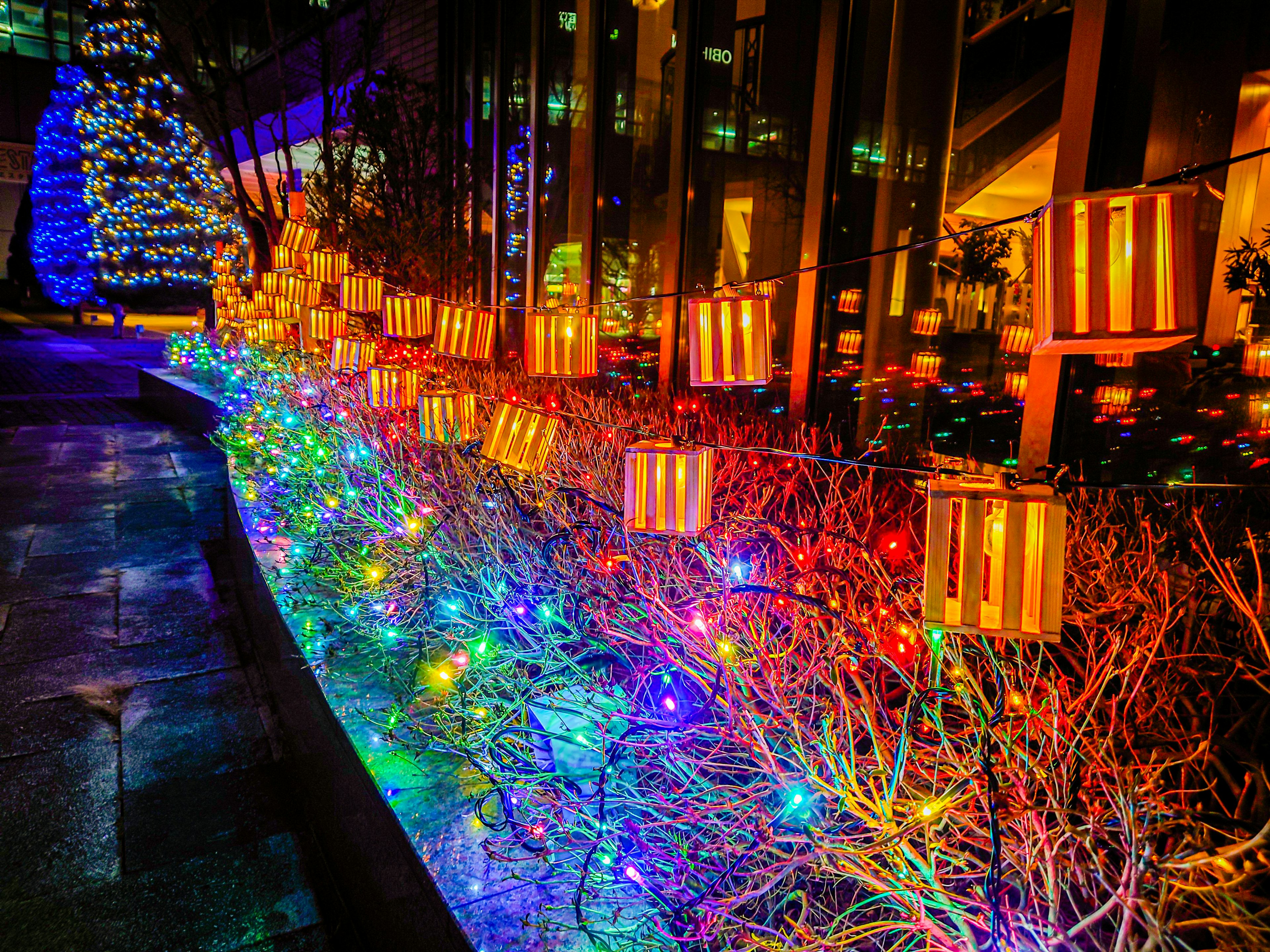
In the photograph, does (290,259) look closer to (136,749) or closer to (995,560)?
(136,749)

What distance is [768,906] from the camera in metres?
1.92

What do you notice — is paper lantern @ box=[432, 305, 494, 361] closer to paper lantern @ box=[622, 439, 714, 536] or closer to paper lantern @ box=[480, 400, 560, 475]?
paper lantern @ box=[480, 400, 560, 475]

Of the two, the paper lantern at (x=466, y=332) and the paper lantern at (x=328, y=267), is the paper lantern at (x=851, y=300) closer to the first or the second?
the paper lantern at (x=466, y=332)

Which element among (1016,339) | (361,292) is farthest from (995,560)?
(361,292)

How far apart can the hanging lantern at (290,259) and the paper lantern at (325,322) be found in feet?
1.82

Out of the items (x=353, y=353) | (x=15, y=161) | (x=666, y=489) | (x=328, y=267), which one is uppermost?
(x=15, y=161)

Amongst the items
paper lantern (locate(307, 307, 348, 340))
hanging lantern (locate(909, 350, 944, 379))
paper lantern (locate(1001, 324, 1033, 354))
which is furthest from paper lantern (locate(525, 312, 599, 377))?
paper lantern (locate(307, 307, 348, 340))

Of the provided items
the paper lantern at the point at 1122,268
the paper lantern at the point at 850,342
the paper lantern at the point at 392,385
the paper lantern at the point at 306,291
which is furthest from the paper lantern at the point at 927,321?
the paper lantern at the point at 306,291

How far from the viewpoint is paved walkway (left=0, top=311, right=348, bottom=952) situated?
2.85m

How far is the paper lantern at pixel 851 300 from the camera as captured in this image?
4.71 m

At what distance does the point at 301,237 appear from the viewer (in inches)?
273

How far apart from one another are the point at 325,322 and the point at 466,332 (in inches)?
93.1

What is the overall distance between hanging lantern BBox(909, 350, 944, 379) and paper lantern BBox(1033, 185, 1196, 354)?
282 cm

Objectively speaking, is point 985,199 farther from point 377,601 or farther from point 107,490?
point 107,490
